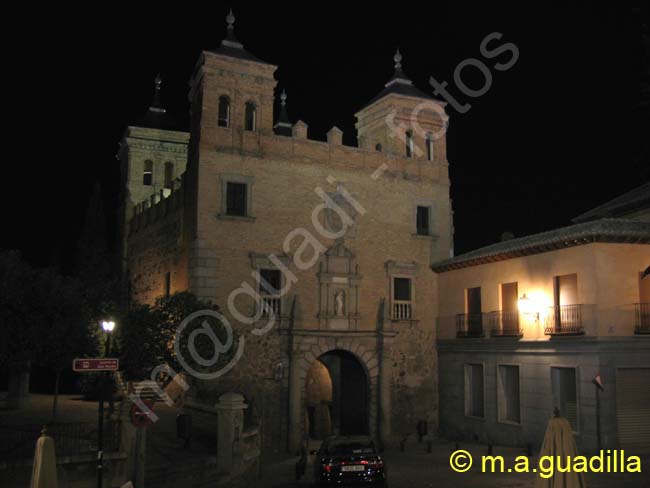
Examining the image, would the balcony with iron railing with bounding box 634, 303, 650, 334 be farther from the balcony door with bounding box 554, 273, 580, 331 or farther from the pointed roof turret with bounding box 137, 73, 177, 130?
the pointed roof turret with bounding box 137, 73, 177, 130

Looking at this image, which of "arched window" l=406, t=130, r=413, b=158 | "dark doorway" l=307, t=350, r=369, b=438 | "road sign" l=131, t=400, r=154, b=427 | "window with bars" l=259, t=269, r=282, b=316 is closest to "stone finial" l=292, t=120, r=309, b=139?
"arched window" l=406, t=130, r=413, b=158

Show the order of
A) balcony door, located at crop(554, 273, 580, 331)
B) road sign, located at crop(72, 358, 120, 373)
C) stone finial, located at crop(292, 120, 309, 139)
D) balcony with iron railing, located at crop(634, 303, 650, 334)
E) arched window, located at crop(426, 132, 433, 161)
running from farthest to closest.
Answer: arched window, located at crop(426, 132, 433, 161), stone finial, located at crop(292, 120, 309, 139), balcony door, located at crop(554, 273, 580, 331), balcony with iron railing, located at crop(634, 303, 650, 334), road sign, located at crop(72, 358, 120, 373)

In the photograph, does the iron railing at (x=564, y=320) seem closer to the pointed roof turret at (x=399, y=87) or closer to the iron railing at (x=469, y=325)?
the iron railing at (x=469, y=325)

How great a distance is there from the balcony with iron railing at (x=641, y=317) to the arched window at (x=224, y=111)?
16.2 meters

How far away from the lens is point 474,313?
27719mm

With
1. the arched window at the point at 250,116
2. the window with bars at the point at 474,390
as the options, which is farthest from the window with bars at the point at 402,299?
A: the arched window at the point at 250,116

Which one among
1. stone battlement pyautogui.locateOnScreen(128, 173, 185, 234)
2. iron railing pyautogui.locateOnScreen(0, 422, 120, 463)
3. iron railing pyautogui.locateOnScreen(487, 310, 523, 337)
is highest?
stone battlement pyautogui.locateOnScreen(128, 173, 185, 234)

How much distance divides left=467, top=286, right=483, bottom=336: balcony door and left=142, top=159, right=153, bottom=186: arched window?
1950 centimetres

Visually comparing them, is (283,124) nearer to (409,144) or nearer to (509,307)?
(409,144)

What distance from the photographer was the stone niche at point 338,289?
27.2 metres

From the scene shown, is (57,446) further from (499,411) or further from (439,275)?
(439,275)

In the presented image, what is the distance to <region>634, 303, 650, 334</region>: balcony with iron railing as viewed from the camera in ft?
69.1

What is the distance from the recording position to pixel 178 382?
25.0 m

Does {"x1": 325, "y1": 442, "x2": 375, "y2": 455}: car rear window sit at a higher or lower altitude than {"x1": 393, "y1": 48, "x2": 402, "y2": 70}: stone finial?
lower
